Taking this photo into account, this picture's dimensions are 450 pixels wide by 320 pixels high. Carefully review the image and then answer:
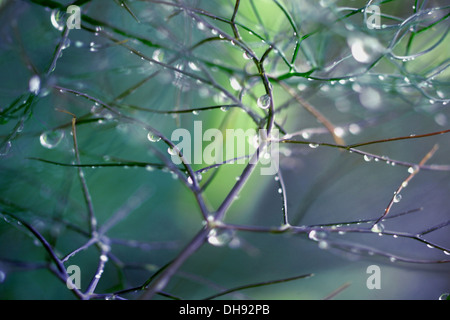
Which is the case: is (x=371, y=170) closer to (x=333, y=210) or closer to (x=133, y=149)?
(x=333, y=210)

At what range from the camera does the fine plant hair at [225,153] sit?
0.37m

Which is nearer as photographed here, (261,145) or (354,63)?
(261,145)

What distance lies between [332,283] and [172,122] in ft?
1.02

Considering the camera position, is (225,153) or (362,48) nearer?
(362,48)

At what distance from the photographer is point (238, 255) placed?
480 mm

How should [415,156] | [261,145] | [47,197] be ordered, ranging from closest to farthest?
[261,145]
[47,197]
[415,156]

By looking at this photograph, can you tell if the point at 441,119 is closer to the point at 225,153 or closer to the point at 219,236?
the point at 225,153

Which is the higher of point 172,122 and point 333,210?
point 172,122

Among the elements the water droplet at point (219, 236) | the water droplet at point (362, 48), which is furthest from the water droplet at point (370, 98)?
the water droplet at point (219, 236)

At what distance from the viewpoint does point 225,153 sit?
17.7 inches

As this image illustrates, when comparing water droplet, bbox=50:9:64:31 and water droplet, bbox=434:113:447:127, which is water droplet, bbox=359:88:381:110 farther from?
water droplet, bbox=50:9:64:31

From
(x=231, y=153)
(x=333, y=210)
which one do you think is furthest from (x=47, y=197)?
(x=333, y=210)

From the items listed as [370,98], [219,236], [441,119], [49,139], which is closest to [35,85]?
[49,139]

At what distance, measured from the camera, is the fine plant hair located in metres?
0.37
